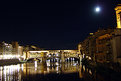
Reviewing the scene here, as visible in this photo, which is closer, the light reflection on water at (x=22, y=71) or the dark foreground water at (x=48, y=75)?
the dark foreground water at (x=48, y=75)

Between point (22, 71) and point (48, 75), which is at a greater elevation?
point (22, 71)

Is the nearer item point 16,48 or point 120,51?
point 120,51

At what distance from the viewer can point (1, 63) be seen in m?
66.6

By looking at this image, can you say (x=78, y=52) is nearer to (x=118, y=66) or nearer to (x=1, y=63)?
(x=1, y=63)

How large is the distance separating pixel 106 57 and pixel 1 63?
150ft

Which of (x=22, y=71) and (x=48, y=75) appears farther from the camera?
(x=22, y=71)

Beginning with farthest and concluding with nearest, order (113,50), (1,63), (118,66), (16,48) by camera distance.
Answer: (16,48) → (1,63) → (113,50) → (118,66)

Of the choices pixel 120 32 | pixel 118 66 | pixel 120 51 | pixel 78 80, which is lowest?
pixel 78 80

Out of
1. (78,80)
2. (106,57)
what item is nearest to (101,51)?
(106,57)

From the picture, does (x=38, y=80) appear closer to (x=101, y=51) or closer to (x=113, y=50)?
(x=113, y=50)

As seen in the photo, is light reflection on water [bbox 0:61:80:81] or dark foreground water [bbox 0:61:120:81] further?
light reflection on water [bbox 0:61:80:81]

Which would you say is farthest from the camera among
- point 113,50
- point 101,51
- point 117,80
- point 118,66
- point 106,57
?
point 101,51

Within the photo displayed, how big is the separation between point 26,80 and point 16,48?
75.1 meters

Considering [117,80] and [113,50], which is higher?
[113,50]
